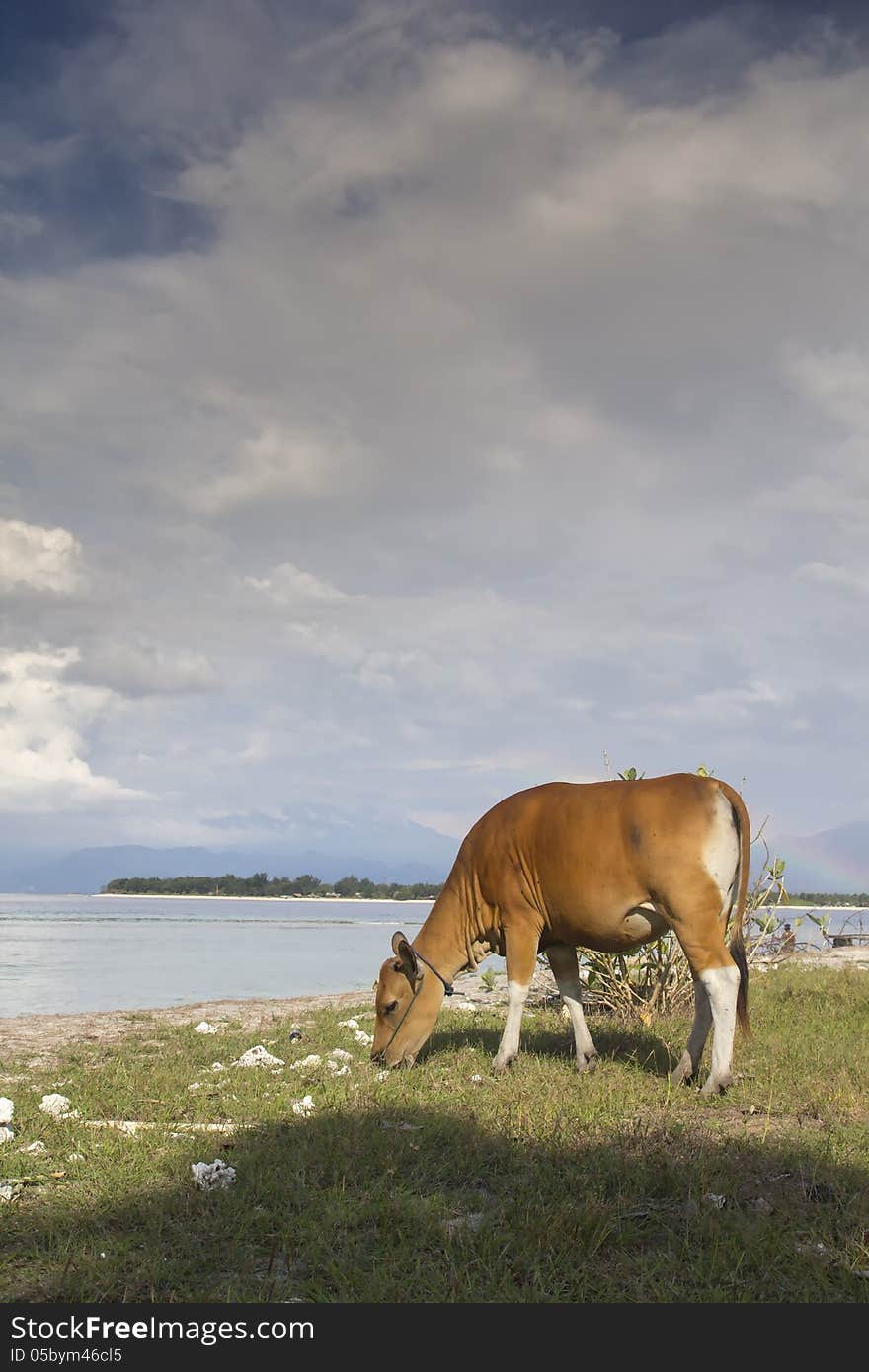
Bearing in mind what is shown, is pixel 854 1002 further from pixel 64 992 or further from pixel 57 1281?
pixel 64 992

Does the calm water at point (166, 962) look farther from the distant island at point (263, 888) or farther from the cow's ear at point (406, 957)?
the distant island at point (263, 888)

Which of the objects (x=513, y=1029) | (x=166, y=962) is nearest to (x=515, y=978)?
(x=513, y=1029)

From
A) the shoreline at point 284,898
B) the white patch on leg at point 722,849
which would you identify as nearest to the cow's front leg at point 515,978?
the white patch on leg at point 722,849

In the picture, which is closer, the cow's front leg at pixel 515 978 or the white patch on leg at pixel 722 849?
the white patch on leg at pixel 722 849

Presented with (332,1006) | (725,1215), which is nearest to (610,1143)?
(725,1215)

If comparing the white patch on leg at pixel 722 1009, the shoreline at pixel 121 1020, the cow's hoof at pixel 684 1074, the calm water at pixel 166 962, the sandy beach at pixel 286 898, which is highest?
the white patch on leg at pixel 722 1009

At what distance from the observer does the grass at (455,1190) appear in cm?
425

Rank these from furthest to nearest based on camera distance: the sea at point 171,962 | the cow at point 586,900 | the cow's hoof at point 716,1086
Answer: the sea at point 171,962 < the cow at point 586,900 < the cow's hoof at point 716,1086

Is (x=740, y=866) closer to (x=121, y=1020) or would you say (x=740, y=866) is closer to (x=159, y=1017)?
(x=121, y=1020)

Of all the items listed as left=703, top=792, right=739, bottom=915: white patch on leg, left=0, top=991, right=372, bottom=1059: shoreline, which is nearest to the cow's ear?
left=703, top=792, right=739, bottom=915: white patch on leg

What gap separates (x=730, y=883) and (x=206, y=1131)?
14.5 ft

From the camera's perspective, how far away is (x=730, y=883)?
824cm

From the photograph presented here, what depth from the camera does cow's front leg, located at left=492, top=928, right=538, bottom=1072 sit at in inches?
357

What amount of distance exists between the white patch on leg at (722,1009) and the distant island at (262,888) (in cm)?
9921
